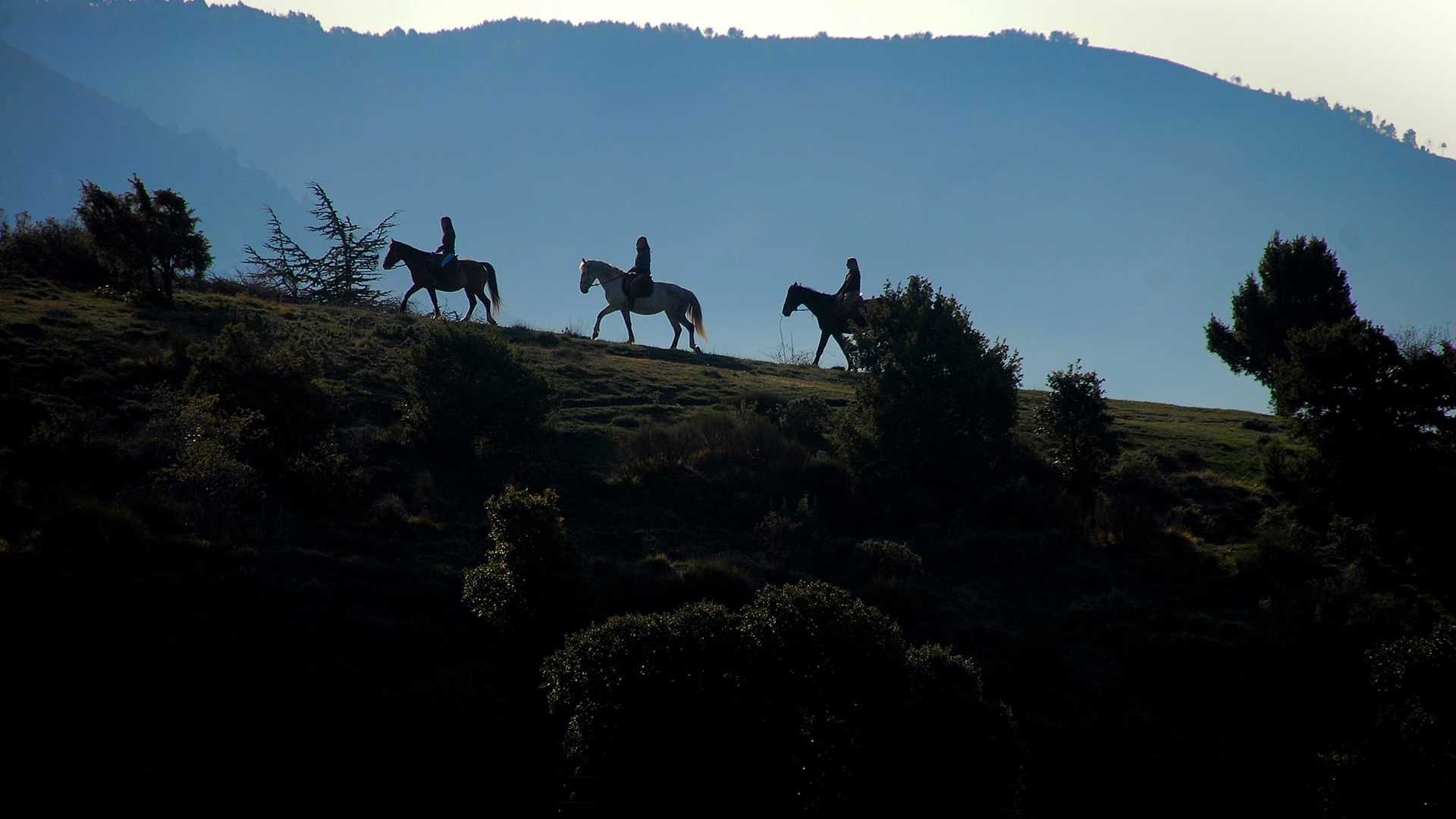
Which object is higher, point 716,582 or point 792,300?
point 792,300

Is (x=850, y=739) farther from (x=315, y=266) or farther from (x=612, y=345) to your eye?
(x=315, y=266)

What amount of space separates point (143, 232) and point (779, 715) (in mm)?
26651

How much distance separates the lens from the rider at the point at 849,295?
34.8m

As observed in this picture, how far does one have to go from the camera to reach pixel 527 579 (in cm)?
1464

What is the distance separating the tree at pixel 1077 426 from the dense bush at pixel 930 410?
→ 3.38ft

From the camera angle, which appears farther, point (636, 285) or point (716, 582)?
point (636, 285)

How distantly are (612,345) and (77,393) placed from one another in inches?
703

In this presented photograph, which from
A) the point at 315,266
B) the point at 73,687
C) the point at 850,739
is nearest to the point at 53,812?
the point at 73,687

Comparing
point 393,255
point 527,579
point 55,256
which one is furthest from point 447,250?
point 527,579

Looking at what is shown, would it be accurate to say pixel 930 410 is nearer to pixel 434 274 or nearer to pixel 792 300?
pixel 792 300

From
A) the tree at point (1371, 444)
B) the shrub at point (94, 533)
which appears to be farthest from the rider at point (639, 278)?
the shrub at point (94, 533)

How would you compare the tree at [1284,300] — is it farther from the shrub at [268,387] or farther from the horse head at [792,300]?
the shrub at [268,387]

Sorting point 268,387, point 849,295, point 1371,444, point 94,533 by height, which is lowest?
point 94,533

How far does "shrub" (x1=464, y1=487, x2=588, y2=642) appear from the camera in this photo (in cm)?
1468
